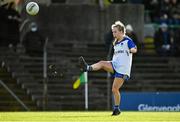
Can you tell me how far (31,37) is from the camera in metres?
35.4

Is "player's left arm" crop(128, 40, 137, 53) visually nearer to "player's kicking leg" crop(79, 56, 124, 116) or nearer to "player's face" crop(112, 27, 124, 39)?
"player's face" crop(112, 27, 124, 39)

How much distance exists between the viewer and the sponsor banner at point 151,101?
32688 millimetres

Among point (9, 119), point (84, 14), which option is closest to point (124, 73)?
point (9, 119)

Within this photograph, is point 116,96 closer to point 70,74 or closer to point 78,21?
point 70,74

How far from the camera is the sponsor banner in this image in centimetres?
3269

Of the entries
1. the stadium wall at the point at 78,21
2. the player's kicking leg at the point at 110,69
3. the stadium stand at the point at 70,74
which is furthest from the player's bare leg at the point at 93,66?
the stadium wall at the point at 78,21

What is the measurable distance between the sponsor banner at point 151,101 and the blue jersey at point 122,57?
8478 mm

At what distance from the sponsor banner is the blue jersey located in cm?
848

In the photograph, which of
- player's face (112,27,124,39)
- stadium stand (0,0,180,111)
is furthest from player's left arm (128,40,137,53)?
stadium stand (0,0,180,111)

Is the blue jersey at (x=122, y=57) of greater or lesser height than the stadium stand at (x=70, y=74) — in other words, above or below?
above

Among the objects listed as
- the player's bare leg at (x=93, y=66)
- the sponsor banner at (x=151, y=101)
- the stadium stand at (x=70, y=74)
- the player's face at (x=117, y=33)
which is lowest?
the sponsor banner at (x=151, y=101)

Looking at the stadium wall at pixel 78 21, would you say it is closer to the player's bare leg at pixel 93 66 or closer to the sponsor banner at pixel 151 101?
the sponsor banner at pixel 151 101

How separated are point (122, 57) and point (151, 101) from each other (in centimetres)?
912

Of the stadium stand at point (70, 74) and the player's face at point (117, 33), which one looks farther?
the stadium stand at point (70, 74)
